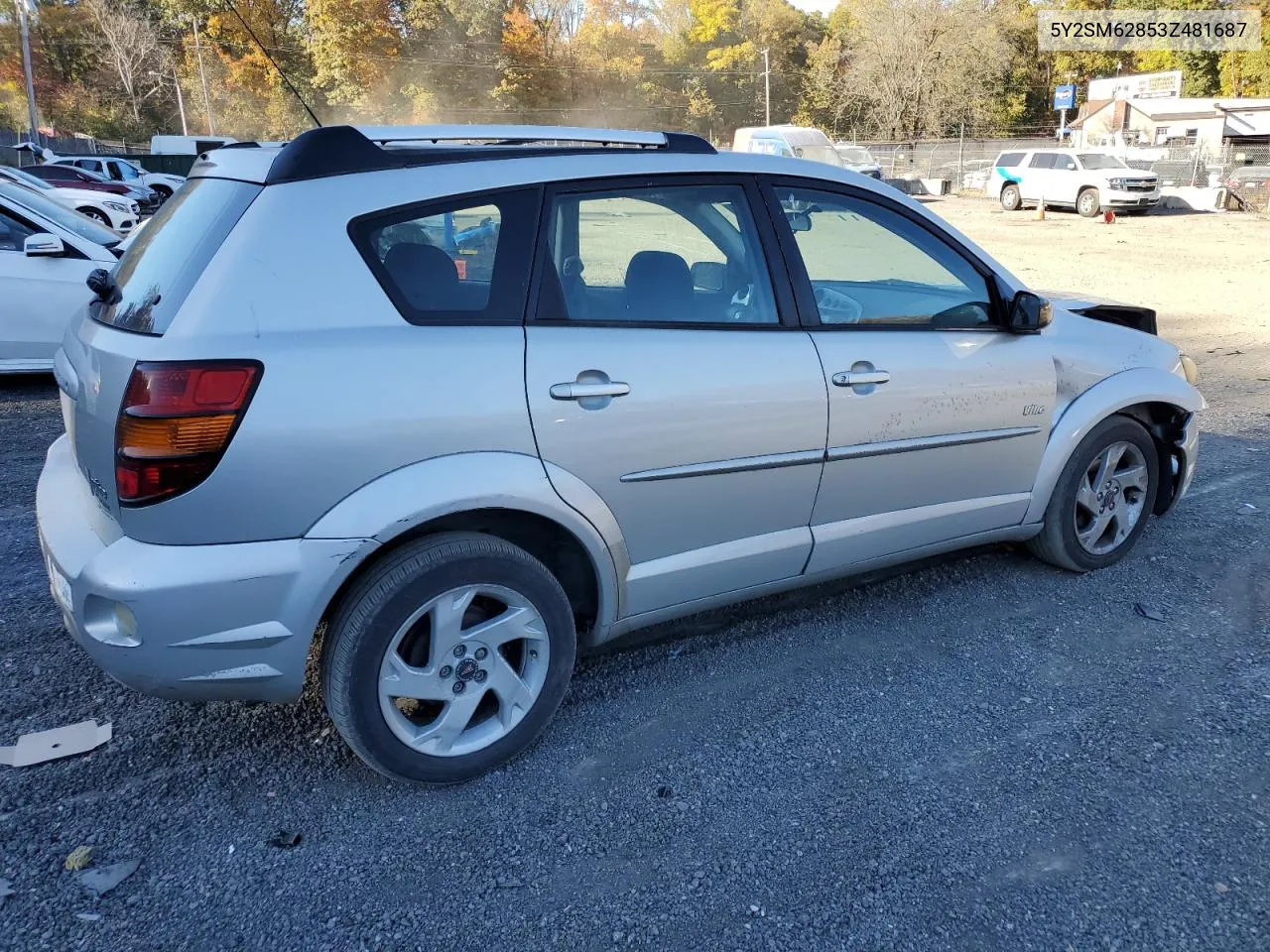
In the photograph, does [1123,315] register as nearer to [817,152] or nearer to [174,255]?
[174,255]

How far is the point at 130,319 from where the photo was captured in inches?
105

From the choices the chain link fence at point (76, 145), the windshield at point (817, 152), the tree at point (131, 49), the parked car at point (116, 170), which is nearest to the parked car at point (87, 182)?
the parked car at point (116, 170)

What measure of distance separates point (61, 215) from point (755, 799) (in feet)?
26.4

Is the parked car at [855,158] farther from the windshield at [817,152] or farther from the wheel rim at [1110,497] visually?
the wheel rim at [1110,497]

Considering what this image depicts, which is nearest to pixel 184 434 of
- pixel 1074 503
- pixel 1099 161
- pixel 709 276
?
pixel 709 276

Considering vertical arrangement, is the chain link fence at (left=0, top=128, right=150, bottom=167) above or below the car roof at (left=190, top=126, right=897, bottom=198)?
above

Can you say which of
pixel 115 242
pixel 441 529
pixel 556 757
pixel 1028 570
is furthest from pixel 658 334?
pixel 115 242

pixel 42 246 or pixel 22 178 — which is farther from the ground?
pixel 22 178

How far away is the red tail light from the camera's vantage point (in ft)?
7.78

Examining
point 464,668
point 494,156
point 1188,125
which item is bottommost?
point 464,668

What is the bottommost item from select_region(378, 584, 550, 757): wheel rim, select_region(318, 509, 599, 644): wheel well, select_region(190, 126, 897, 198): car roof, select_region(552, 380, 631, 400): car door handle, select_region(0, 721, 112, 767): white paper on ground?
select_region(0, 721, 112, 767): white paper on ground

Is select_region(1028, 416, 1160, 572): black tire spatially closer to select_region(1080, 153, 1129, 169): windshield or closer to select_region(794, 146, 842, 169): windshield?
select_region(794, 146, 842, 169): windshield

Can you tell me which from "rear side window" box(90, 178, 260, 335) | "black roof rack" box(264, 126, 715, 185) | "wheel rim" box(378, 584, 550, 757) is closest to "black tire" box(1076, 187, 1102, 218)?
"black roof rack" box(264, 126, 715, 185)

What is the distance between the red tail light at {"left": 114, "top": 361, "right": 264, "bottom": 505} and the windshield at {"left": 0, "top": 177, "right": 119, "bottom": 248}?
650cm
